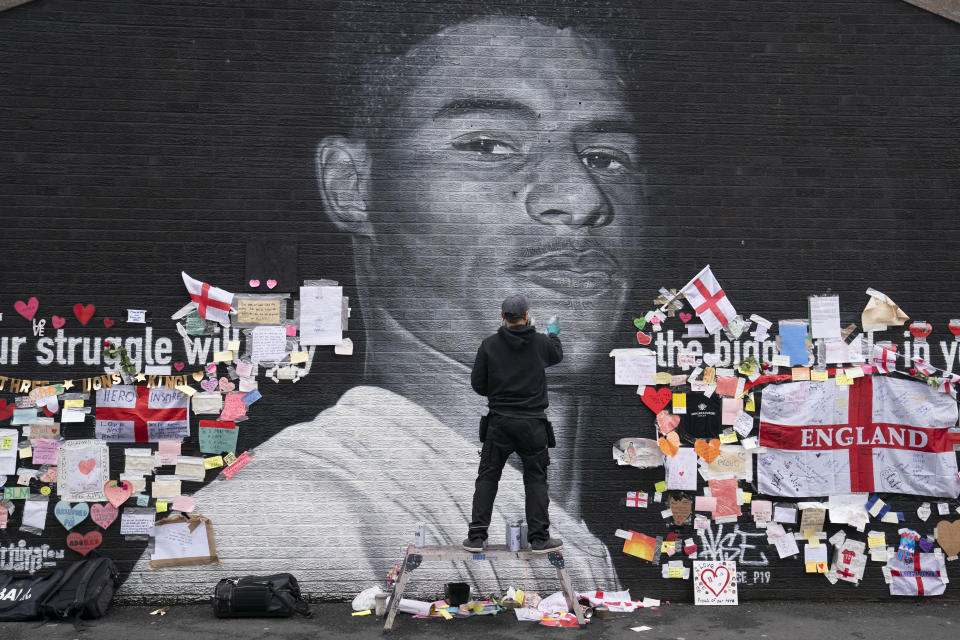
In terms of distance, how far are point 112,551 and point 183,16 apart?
13.9ft

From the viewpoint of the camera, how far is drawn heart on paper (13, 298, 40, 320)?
6.24 m

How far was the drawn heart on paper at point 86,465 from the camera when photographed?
6.21 m

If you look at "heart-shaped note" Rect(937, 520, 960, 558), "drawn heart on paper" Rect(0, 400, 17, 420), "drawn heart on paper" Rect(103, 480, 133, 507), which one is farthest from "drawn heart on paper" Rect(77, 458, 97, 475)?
"heart-shaped note" Rect(937, 520, 960, 558)

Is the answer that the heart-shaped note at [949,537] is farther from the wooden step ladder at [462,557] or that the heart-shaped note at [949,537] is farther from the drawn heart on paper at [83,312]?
the drawn heart on paper at [83,312]

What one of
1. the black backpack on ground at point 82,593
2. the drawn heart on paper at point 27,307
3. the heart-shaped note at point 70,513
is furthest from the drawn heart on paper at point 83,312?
the black backpack on ground at point 82,593

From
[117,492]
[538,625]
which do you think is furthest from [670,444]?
[117,492]

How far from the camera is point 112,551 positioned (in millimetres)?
6191

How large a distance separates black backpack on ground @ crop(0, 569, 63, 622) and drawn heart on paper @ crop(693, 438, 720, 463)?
195 inches

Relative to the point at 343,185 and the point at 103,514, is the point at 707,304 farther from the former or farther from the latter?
the point at 103,514

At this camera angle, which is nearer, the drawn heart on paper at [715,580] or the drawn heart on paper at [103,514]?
the drawn heart on paper at [103,514]

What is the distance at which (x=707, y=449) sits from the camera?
641 centimetres

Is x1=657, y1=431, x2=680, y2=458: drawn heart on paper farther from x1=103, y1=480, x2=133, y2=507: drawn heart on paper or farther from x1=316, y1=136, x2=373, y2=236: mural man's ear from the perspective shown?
x1=103, y1=480, x2=133, y2=507: drawn heart on paper

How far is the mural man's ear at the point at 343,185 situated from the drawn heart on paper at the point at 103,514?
2.81 m

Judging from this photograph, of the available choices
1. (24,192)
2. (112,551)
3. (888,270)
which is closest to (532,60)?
(888,270)
